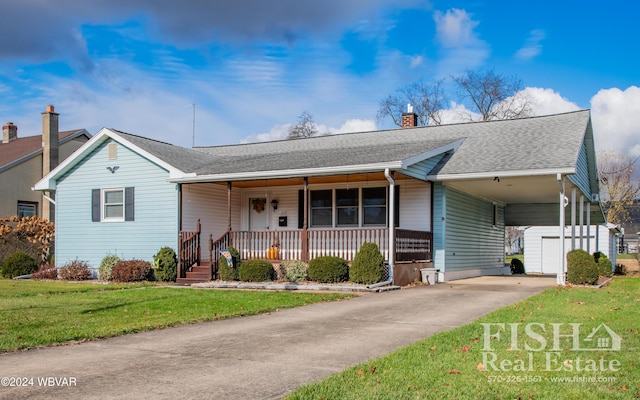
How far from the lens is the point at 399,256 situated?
1653 cm

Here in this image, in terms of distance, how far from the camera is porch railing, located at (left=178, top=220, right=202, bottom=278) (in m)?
18.7

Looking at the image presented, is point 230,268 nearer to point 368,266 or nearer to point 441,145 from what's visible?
point 368,266

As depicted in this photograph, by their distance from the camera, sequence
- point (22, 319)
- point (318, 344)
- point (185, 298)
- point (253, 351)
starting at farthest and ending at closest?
point (185, 298)
point (22, 319)
point (318, 344)
point (253, 351)

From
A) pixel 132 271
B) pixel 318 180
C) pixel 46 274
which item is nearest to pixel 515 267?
pixel 318 180

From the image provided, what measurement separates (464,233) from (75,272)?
13.2m

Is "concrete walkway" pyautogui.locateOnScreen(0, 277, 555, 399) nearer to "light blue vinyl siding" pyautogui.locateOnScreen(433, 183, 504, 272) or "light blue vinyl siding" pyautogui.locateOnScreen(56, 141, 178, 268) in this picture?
"light blue vinyl siding" pyautogui.locateOnScreen(433, 183, 504, 272)

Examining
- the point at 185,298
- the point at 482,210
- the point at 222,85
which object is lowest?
the point at 185,298

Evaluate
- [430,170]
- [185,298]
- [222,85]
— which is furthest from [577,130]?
[185,298]

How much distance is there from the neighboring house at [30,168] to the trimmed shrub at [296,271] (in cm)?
1985

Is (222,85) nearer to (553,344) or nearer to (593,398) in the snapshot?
(553,344)

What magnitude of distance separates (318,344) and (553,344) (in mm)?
2807

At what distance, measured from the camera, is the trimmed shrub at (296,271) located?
16.5 meters

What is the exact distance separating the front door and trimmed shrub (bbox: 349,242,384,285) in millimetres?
6277

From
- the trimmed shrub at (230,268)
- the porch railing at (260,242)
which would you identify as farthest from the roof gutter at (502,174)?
the trimmed shrub at (230,268)
